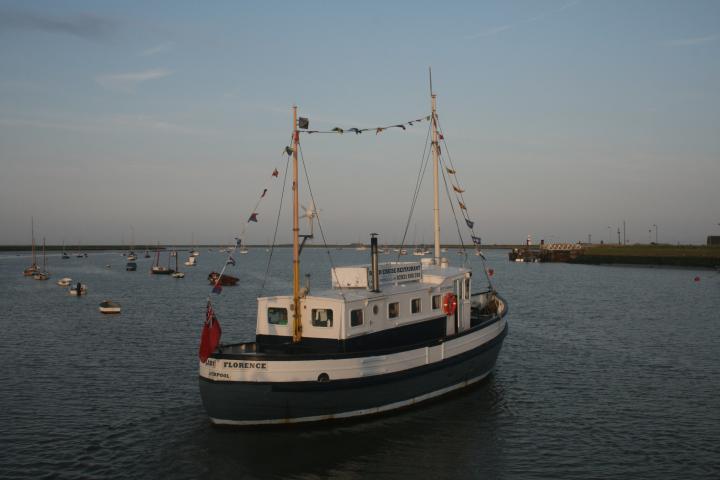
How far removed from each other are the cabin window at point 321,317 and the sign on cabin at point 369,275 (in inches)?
76.8

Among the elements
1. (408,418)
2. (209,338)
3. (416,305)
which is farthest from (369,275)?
(209,338)

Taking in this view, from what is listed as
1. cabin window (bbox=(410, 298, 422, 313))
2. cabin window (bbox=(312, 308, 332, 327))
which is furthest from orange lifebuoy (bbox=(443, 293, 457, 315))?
cabin window (bbox=(312, 308, 332, 327))

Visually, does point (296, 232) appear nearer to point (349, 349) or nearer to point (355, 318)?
point (355, 318)

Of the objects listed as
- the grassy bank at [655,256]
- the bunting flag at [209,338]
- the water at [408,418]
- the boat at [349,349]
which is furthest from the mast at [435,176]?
the grassy bank at [655,256]

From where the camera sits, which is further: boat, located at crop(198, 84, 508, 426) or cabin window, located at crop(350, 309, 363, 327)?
cabin window, located at crop(350, 309, 363, 327)

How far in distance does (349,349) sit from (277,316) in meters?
2.93

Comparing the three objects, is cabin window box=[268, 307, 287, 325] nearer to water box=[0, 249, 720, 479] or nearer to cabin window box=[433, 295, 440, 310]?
water box=[0, 249, 720, 479]

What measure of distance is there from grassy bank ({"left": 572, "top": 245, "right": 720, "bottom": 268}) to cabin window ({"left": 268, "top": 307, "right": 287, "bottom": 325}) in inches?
4206

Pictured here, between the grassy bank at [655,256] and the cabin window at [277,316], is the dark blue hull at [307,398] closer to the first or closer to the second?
the cabin window at [277,316]

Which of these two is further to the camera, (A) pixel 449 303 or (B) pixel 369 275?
(A) pixel 449 303

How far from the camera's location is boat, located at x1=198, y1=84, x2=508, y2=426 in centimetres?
1761

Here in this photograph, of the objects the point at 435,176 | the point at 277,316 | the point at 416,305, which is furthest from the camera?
the point at 435,176

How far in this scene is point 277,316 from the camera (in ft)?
67.2

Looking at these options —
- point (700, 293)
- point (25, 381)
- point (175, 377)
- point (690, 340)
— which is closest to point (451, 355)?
point (175, 377)
